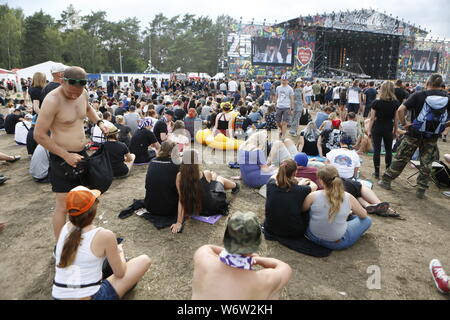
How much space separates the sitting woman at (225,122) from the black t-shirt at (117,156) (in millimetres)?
2986

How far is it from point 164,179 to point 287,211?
1444mm

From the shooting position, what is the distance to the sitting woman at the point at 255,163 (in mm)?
4688

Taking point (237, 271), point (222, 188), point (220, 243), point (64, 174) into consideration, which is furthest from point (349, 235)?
point (64, 174)

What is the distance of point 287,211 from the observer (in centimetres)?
306

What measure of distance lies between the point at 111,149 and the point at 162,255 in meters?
2.75

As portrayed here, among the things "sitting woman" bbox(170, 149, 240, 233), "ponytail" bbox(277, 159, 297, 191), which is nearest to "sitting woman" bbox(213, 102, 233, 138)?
"sitting woman" bbox(170, 149, 240, 233)

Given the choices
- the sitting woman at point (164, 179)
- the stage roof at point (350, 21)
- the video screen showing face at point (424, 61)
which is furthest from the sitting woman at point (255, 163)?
the video screen showing face at point (424, 61)

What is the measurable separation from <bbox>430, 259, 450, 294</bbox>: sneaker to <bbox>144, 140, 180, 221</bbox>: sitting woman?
8.72 feet

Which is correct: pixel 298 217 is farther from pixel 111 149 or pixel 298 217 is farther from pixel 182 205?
pixel 111 149

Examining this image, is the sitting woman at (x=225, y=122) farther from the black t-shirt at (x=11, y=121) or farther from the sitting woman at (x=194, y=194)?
the black t-shirt at (x=11, y=121)

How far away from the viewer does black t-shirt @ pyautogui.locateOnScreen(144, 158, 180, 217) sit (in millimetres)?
3498

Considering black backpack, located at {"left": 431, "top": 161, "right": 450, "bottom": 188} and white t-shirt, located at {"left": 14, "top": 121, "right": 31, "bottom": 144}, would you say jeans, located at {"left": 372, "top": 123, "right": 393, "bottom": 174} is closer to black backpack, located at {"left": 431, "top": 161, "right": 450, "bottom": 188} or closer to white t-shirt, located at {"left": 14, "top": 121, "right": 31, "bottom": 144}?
black backpack, located at {"left": 431, "top": 161, "right": 450, "bottom": 188}

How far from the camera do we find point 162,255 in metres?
2.99

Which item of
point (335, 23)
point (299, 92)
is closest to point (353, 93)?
point (299, 92)
